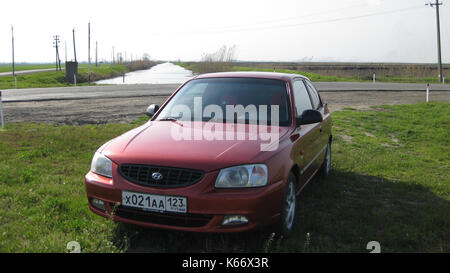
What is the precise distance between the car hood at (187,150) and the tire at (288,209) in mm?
438

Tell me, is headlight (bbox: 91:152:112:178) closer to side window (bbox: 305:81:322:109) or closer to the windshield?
the windshield

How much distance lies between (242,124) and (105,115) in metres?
9.59

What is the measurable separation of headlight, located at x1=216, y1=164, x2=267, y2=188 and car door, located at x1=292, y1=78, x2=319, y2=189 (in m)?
0.72

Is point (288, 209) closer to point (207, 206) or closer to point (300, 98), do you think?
point (207, 206)

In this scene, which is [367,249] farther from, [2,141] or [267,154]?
[2,141]

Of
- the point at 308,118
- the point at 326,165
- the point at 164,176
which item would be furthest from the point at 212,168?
the point at 326,165

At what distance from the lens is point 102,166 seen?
3680mm

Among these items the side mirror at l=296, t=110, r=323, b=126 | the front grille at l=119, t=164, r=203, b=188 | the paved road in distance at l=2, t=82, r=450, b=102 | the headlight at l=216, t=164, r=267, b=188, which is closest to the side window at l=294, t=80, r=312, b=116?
the side mirror at l=296, t=110, r=323, b=126

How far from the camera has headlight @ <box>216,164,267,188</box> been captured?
329 cm

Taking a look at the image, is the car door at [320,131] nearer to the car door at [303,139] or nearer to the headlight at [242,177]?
the car door at [303,139]

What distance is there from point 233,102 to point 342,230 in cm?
180

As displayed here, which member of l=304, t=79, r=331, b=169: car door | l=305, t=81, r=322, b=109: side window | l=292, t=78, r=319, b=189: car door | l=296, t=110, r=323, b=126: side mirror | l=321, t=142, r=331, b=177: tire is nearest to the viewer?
l=292, t=78, r=319, b=189: car door
